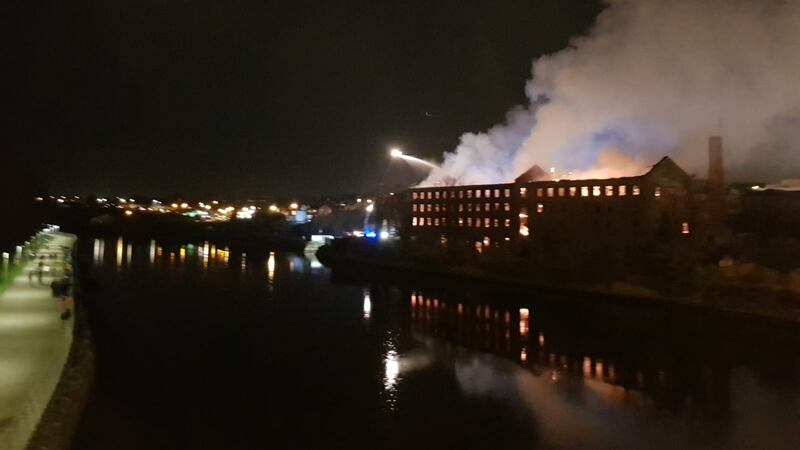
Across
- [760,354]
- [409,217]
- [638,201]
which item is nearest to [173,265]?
[409,217]

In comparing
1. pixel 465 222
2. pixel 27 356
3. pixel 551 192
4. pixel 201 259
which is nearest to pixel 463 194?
pixel 465 222

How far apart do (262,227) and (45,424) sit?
27652 millimetres

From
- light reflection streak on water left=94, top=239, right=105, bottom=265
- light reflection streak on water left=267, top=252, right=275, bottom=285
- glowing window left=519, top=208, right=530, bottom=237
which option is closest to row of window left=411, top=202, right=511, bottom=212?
glowing window left=519, top=208, right=530, bottom=237

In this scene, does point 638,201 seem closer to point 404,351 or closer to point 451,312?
point 451,312

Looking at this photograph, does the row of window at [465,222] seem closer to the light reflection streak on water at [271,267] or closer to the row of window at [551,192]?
the row of window at [551,192]

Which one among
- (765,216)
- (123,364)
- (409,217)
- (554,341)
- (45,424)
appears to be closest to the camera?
(45,424)

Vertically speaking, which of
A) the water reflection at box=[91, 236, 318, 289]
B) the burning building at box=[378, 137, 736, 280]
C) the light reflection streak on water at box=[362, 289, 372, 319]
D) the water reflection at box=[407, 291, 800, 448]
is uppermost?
the burning building at box=[378, 137, 736, 280]

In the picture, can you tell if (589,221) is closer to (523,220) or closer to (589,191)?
(589,191)

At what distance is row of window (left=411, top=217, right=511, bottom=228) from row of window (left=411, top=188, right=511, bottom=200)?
0.56 metres

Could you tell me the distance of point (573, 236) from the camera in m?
12.7

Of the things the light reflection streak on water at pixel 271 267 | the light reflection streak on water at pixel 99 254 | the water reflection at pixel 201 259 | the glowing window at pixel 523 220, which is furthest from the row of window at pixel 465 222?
the light reflection streak on water at pixel 99 254

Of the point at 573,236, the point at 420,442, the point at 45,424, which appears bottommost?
the point at 420,442

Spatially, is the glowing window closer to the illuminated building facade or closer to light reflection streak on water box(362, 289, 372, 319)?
the illuminated building facade

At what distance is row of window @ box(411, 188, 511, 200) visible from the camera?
55.0 ft
